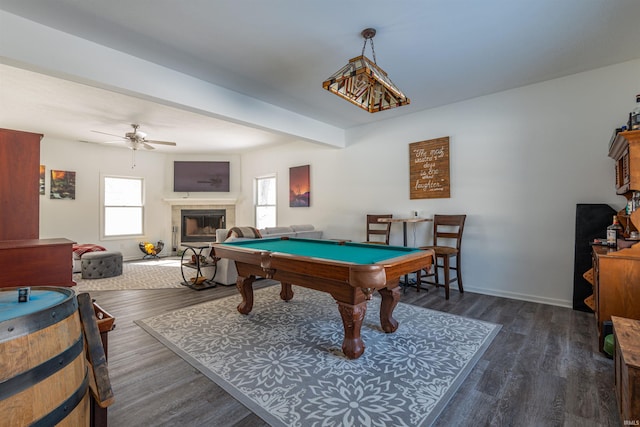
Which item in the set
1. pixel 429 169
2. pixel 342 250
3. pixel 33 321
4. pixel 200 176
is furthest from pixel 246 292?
pixel 200 176

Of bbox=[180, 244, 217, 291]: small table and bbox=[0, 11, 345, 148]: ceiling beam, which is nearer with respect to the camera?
bbox=[0, 11, 345, 148]: ceiling beam

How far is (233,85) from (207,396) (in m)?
3.33

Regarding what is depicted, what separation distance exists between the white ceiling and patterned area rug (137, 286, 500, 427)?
2731 mm

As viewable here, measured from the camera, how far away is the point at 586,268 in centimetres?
330

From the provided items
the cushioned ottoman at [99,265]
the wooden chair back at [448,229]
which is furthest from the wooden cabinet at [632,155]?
the cushioned ottoman at [99,265]

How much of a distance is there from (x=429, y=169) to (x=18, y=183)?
5.14 m

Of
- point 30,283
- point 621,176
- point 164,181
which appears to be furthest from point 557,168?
point 164,181

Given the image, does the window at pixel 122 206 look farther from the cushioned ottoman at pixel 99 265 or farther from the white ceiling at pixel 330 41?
the white ceiling at pixel 330 41

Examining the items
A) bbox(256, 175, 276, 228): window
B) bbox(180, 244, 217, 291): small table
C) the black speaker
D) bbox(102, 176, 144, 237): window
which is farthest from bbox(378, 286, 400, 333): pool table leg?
bbox(102, 176, 144, 237): window

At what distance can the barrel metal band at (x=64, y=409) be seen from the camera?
2.80ft

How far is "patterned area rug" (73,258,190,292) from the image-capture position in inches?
182

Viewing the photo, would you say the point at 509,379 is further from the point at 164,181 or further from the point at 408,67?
the point at 164,181

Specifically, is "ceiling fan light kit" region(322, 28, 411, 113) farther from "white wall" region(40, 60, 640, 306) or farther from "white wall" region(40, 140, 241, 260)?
"white wall" region(40, 140, 241, 260)

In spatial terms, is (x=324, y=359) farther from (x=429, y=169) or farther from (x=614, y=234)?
(x=429, y=169)
